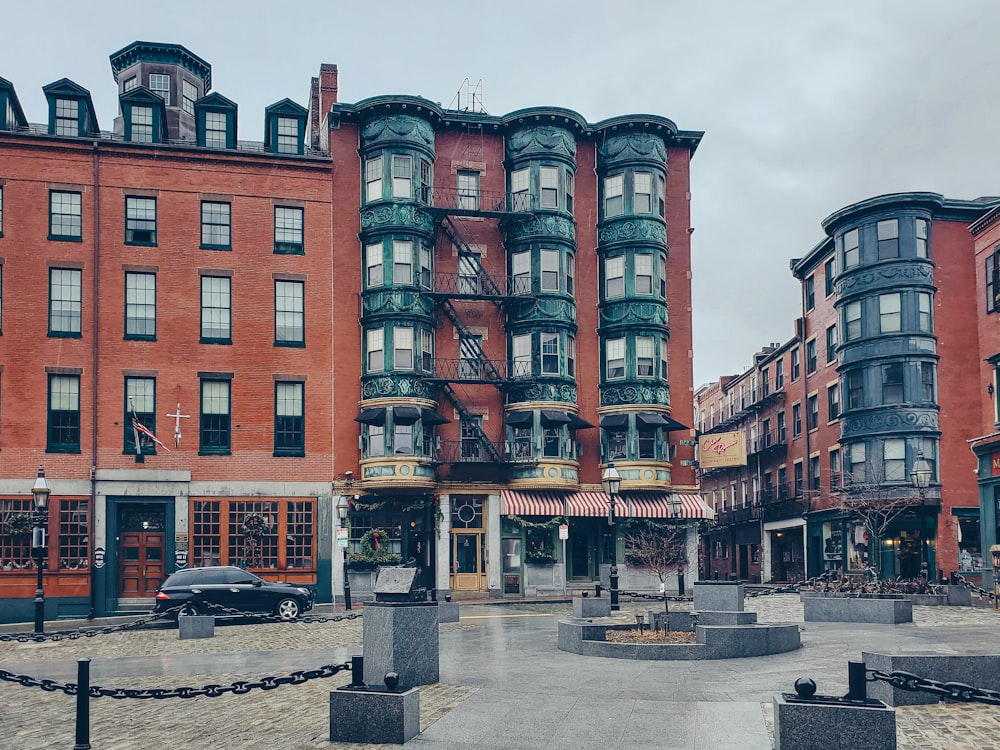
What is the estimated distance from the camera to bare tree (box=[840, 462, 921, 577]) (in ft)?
146

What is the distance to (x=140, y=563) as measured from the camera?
39625 millimetres

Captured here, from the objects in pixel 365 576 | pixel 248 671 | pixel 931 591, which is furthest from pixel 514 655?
pixel 365 576

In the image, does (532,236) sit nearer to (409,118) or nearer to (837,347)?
(409,118)

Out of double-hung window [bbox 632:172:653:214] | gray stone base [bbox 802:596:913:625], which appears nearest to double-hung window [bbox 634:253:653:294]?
double-hung window [bbox 632:172:653:214]

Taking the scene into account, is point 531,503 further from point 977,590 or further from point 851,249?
point 851,249

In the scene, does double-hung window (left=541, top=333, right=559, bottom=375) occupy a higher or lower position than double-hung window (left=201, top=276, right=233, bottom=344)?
lower

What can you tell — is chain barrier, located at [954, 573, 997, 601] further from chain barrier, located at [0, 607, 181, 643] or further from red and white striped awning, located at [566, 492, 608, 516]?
chain barrier, located at [0, 607, 181, 643]

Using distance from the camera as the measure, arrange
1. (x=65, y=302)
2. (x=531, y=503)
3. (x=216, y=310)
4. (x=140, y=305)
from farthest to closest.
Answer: (x=531, y=503), (x=216, y=310), (x=140, y=305), (x=65, y=302)

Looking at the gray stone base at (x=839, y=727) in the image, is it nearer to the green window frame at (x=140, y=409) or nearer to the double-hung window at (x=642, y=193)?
the green window frame at (x=140, y=409)

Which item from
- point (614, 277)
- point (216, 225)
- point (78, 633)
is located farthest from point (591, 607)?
point (216, 225)

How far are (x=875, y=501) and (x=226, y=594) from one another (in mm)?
26631

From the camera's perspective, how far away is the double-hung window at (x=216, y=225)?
4150 cm

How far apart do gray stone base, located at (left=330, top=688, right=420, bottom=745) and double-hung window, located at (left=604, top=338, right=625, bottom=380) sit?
33.6 metres

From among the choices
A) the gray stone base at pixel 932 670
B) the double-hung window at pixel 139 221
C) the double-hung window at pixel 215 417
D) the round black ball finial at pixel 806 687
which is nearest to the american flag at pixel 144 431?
the double-hung window at pixel 215 417
